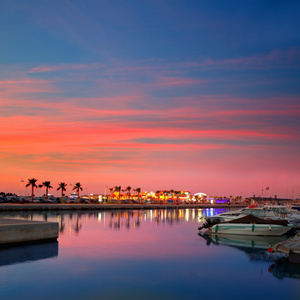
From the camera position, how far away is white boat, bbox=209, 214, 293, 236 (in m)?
39.9

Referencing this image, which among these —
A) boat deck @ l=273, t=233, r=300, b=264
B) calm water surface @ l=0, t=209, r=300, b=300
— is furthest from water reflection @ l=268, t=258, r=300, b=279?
boat deck @ l=273, t=233, r=300, b=264

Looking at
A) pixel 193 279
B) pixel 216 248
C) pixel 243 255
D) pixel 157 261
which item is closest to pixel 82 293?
pixel 193 279

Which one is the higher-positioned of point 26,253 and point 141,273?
point 26,253

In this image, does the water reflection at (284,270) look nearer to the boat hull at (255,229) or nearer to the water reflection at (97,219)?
the boat hull at (255,229)

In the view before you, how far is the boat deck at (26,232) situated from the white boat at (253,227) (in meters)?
20.9

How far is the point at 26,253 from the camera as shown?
25.8 metres

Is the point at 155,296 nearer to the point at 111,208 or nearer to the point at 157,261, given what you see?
the point at 157,261

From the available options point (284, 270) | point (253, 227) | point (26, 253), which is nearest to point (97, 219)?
point (253, 227)

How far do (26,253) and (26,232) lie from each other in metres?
2.92

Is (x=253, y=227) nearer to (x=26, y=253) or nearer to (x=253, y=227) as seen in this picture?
(x=253, y=227)

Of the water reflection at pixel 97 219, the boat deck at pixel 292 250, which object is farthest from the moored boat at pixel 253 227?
the water reflection at pixel 97 219

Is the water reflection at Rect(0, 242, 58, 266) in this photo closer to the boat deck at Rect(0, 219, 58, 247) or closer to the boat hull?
the boat deck at Rect(0, 219, 58, 247)

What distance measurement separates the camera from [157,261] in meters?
26.5

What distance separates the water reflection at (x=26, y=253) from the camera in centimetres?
2355
